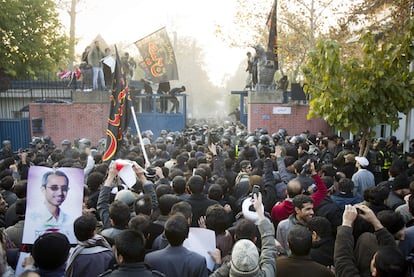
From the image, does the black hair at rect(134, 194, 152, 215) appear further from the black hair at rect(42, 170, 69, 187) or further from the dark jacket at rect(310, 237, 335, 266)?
the dark jacket at rect(310, 237, 335, 266)

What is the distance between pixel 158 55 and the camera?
1603 cm

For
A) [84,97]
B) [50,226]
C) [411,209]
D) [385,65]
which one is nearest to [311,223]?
[411,209]

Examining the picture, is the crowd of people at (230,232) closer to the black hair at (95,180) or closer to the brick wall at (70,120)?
the black hair at (95,180)

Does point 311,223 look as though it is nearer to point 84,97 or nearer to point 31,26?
point 84,97

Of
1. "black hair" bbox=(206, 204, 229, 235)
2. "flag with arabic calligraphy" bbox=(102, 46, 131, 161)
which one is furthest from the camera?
"black hair" bbox=(206, 204, 229, 235)

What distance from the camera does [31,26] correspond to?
19.6m

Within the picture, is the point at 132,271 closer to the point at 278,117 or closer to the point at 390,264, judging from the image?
the point at 390,264

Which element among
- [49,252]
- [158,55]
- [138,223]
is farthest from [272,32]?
[49,252]

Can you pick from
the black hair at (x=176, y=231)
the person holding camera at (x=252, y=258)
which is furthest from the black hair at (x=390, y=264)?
the black hair at (x=176, y=231)

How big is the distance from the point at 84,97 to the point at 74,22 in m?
13.3

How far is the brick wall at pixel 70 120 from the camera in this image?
1702cm

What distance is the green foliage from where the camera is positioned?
18.4 metres

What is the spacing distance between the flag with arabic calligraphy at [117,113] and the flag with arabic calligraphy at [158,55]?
8.09 m

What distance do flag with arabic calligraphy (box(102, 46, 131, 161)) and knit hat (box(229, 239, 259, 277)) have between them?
15.2 ft
